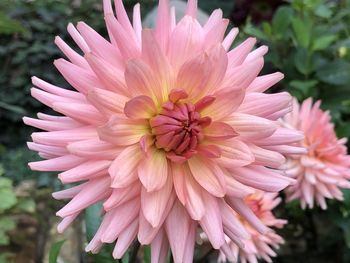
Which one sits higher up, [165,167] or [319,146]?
[165,167]

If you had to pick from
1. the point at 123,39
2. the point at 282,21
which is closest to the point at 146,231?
the point at 123,39

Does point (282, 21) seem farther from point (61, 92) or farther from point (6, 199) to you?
point (61, 92)

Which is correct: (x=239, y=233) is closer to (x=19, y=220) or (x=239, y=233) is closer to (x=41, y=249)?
(x=41, y=249)

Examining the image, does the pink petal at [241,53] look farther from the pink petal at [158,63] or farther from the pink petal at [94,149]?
the pink petal at [94,149]

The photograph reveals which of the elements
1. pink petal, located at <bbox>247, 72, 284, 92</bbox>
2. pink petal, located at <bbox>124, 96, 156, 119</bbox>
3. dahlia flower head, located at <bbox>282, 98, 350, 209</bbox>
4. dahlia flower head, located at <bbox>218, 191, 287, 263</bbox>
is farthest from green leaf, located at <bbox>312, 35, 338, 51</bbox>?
pink petal, located at <bbox>124, 96, 156, 119</bbox>

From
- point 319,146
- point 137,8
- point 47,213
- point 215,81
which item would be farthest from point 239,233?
point 47,213

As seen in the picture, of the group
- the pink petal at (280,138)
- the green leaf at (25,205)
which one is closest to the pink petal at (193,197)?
the pink petal at (280,138)

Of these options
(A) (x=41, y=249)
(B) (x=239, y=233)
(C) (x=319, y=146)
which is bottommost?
(A) (x=41, y=249)
